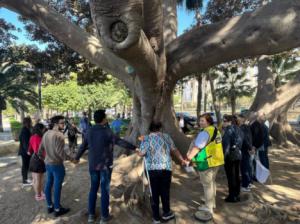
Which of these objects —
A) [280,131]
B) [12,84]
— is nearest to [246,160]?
[280,131]

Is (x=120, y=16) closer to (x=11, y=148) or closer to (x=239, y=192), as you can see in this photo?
(x=239, y=192)

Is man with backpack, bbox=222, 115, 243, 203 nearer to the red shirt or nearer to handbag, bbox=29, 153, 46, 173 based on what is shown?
handbag, bbox=29, 153, 46, 173

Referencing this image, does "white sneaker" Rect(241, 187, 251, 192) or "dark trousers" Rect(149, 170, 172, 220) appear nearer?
"dark trousers" Rect(149, 170, 172, 220)

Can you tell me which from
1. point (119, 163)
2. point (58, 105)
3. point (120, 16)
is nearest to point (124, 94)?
point (58, 105)

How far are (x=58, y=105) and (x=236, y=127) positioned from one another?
36.7m

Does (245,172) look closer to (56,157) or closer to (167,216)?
(167,216)

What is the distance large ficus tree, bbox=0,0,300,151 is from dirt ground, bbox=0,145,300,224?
1.68 meters

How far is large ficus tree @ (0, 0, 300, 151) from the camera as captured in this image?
3.82 metres

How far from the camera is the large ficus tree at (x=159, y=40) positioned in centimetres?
382

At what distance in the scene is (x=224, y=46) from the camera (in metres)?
6.25

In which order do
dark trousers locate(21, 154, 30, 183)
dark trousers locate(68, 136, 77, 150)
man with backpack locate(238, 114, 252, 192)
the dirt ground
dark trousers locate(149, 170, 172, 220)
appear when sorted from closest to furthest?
dark trousers locate(149, 170, 172, 220)
the dirt ground
man with backpack locate(238, 114, 252, 192)
dark trousers locate(21, 154, 30, 183)
dark trousers locate(68, 136, 77, 150)

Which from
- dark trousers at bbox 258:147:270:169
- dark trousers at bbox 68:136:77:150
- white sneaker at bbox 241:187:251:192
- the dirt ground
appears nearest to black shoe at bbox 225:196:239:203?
the dirt ground

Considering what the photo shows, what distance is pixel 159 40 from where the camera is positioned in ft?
18.5

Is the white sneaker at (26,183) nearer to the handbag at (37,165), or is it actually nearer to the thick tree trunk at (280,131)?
the handbag at (37,165)
